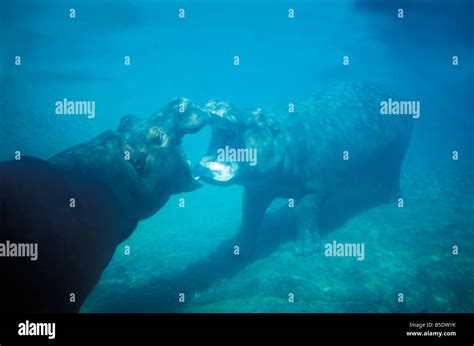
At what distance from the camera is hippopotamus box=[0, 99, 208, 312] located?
441 cm

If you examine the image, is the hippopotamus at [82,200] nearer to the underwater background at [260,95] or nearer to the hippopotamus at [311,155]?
the hippopotamus at [311,155]

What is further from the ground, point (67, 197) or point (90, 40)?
point (90, 40)

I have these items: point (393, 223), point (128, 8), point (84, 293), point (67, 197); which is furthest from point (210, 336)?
point (128, 8)

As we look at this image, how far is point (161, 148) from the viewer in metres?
7.08

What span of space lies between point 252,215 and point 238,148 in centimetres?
268

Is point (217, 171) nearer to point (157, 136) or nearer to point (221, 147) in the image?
point (221, 147)

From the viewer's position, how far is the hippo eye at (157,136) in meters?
7.05

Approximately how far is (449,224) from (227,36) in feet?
104

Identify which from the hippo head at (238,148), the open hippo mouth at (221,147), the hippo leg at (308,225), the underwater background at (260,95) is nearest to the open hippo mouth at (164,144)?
the open hippo mouth at (221,147)

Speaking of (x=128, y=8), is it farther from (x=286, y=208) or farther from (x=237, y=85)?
(x=237, y=85)

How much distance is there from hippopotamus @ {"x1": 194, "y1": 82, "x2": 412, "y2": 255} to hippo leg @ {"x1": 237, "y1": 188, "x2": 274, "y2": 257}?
0.03 m

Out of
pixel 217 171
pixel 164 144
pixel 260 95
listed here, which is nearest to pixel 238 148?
pixel 217 171

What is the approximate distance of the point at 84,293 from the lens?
5.25m

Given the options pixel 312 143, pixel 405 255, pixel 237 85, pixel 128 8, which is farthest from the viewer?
pixel 237 85
